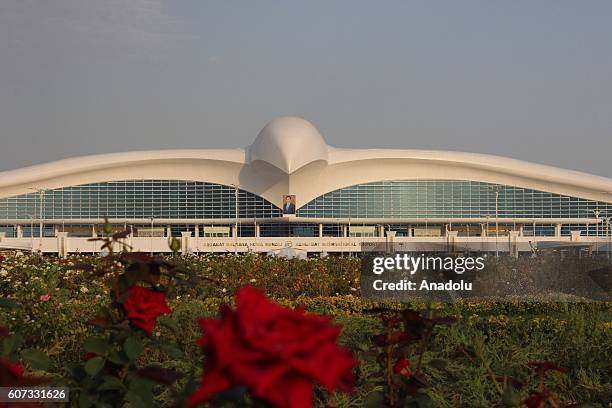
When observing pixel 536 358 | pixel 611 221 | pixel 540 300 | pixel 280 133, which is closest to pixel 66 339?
pixel 536 358

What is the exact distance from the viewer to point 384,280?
1159 centimetres

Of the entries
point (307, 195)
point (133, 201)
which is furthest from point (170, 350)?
point (133, 201)

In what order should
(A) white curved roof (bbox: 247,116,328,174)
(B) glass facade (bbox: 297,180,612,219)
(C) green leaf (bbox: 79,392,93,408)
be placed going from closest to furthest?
(C) green leaf (bbox: 79,392,93,408), (A) white curved roof (bbox: 247,116,328,174), (B) glass facade (bbox: 297,180,612,219)

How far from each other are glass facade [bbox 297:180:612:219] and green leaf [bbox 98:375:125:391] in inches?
2570

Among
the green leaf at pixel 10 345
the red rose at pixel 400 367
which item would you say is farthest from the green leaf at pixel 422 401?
the green leaf at pixel 10 345

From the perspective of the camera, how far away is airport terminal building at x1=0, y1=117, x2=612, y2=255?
67562mm

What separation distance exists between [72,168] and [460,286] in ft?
209

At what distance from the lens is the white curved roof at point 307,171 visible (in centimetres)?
6775

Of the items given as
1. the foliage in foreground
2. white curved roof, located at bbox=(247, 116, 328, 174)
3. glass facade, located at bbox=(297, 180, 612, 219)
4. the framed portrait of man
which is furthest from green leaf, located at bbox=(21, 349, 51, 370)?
glass facade, located at bbox=(297, 180, 612, 219)

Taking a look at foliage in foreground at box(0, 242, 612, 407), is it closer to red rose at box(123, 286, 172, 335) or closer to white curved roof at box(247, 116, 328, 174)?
red rose at box(123, 286, 172, 335)

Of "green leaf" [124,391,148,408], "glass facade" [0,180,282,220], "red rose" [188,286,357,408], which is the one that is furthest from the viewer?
"glass facade" [0,180,282,220]

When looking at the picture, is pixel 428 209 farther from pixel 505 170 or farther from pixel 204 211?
pixel 204 211

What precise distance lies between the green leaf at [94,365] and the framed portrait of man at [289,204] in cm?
6332

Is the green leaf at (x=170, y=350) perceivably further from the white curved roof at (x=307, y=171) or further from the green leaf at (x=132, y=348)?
the white curved roof at (x=307, y=171)
